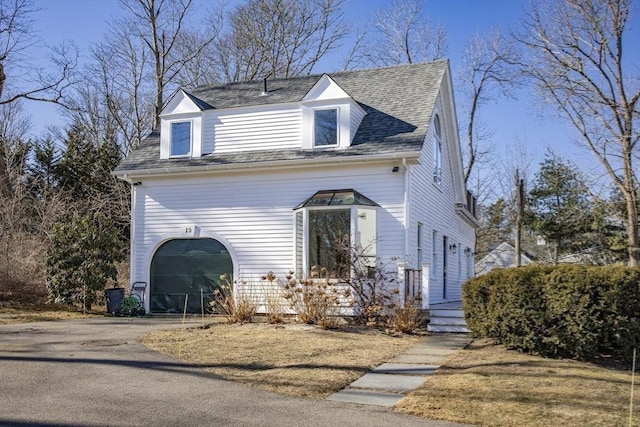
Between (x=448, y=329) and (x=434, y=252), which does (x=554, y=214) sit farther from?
(x=448, y=329)

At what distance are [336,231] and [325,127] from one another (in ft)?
9.52

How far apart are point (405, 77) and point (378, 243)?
18.9ft

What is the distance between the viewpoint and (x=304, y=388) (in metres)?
7.01

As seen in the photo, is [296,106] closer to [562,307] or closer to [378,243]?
[378,243]

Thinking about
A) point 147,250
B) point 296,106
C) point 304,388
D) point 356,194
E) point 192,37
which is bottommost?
point 304,388

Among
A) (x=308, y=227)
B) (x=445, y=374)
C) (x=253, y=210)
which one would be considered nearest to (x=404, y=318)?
(x=308, y=227)

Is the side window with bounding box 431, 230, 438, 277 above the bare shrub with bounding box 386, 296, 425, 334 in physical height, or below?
above

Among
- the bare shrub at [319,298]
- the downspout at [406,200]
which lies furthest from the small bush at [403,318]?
the downspout at [406,200]

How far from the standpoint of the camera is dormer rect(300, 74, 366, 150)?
1496cm

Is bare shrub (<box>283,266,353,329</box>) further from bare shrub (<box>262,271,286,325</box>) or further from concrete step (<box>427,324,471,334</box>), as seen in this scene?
concrete step (<box>427,324,471,334</box>)

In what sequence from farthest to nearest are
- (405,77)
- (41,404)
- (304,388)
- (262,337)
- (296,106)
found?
(405,77), (296,106), (262,337), (304,388), (41,404)

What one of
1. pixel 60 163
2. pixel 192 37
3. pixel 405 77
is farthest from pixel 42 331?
pixel 192 37

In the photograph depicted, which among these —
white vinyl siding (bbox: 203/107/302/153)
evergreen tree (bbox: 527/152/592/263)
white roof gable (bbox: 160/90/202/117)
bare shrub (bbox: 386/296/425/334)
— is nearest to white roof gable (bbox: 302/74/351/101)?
white vinyl siding (bbox: 203/107/302/153)

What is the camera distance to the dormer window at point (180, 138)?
16.7 meters
